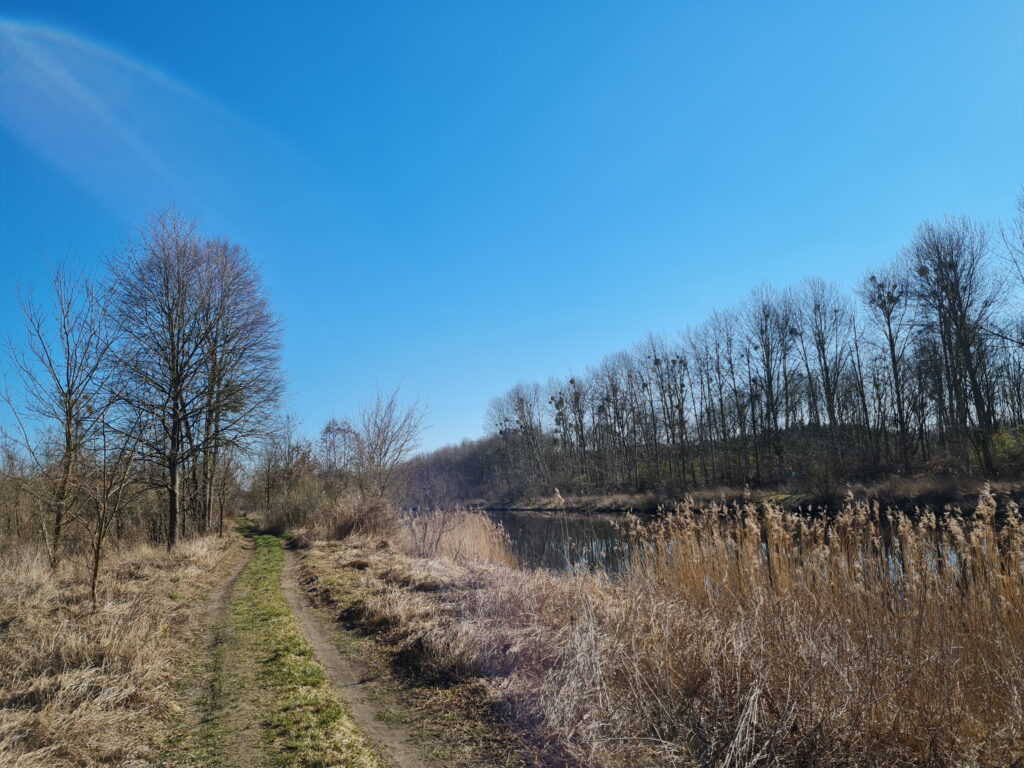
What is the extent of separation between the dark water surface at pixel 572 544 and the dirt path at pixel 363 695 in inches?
122

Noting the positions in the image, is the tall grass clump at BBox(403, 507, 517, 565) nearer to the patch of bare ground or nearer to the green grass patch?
the patch of bare ground

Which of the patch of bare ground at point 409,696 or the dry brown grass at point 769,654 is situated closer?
the dry brown grass at point 769,654

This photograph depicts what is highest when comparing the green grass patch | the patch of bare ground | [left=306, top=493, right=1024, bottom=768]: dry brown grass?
[left=306, top=493, right=1024, bottom=768]: dry brown grass

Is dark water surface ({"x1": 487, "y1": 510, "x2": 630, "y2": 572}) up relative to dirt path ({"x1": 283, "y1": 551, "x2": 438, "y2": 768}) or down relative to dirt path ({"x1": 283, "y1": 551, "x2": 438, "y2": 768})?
down

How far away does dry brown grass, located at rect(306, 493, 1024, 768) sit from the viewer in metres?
3.14

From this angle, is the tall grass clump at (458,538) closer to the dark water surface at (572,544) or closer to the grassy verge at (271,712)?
the dark water surface at (572,544)

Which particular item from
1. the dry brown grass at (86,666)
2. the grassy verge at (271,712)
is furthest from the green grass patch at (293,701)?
the dry brown grass at (86,666)

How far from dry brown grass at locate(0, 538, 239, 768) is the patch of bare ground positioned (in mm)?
1479

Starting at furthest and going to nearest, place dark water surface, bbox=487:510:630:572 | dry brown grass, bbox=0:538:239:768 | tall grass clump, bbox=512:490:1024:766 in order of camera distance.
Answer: dark water surface, bbox=487:510:630:572 → dry brown grass, bbox=0:538:239:768 → tall grass clump, bbox=512:490:1024:766

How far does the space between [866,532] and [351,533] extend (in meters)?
13.3

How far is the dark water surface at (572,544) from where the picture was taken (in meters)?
9.10

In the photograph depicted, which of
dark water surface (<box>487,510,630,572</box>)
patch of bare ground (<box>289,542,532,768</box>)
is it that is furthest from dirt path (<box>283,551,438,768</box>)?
dark water surface (<box>487,510,630,572</box>)

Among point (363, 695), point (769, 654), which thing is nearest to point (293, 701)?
point (363, 695)

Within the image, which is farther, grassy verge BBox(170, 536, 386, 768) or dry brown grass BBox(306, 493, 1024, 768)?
grassy verge BBox(170, 536, 386, 768)
